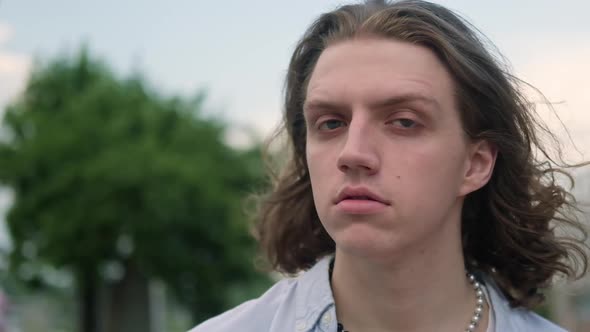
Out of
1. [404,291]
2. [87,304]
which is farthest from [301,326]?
[87,304]

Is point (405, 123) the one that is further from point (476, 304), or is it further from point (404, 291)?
point (476, 304)

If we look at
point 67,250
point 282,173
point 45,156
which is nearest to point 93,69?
point 45,156

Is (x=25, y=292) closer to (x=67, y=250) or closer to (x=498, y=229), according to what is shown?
(x=67, y=250)

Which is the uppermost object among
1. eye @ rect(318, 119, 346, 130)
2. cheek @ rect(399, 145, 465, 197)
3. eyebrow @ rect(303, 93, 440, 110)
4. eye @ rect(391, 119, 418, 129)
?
eyebrow @ rect(303, 93, 440, 110)

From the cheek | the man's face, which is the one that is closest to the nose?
the man's face

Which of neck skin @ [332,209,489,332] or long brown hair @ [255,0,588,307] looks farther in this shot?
long brown hair @ [255,0,588,307]

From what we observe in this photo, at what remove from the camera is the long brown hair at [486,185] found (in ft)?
10.8

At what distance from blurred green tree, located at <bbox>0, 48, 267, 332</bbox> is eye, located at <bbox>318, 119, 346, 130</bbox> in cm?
2525

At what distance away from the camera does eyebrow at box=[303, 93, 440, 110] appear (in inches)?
120

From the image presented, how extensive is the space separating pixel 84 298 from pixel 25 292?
6.33 feet

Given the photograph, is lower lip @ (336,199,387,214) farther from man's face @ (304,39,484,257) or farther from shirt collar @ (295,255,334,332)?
shirt collar @ (295,255,334,332)

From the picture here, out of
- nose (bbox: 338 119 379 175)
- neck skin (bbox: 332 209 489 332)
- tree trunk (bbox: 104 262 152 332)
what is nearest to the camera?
nose (bbox: 338 119 379 175)

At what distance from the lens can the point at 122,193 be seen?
2828 centimetres

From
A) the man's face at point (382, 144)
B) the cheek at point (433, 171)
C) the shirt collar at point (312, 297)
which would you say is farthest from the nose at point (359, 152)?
the shirt collar at point (312, 297)
